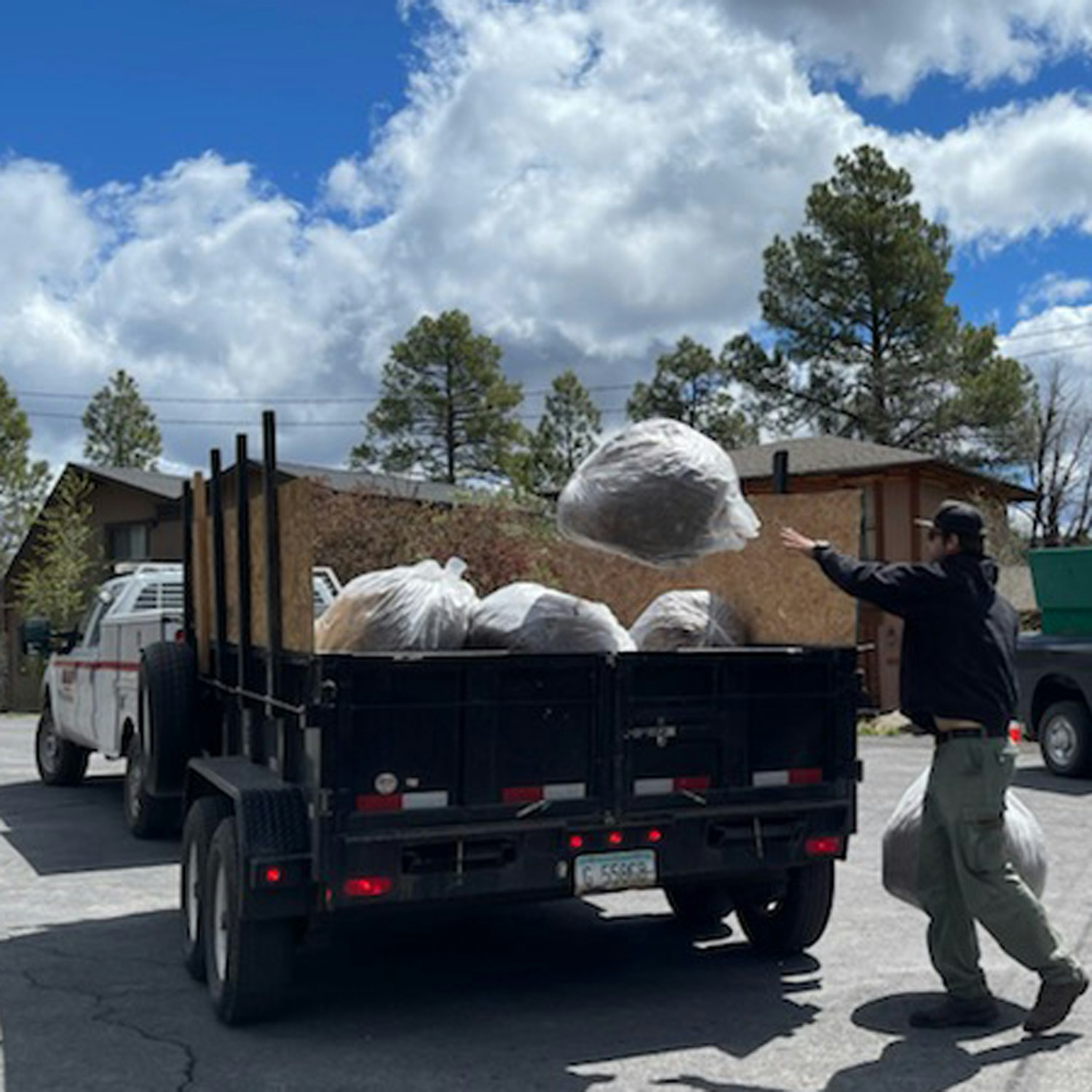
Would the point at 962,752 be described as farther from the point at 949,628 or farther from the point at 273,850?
the point at 273,850

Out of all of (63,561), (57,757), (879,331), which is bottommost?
(57,757)

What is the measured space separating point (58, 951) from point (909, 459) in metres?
22.6

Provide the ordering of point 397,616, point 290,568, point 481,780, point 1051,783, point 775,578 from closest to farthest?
point 481,780 → point 290,568 → point 397,616 → point 775,578 → point 1051,783

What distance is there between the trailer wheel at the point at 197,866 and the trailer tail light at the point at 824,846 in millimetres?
2491

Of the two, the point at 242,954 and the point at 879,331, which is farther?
the point at 879,331

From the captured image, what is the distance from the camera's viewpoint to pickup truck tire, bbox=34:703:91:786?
13188 millimetres

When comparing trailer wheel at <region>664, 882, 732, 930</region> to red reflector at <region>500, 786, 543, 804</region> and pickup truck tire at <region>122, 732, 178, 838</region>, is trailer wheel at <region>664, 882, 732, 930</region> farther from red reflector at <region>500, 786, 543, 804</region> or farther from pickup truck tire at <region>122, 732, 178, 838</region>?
pickup truck tire at <region>122, 732, 178, 838</region>

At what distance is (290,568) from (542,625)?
1055mm

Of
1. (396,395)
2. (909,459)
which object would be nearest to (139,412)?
(396,395)

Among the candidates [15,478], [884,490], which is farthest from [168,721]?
[15,478]

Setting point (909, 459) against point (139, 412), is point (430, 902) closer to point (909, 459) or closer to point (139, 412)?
point (909, 459)

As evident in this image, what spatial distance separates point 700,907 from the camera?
743 cm

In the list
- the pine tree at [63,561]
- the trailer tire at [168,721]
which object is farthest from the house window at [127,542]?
the trailer tire at [168,721]

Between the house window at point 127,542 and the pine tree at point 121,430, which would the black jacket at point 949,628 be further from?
the pine tree at point 121,430
